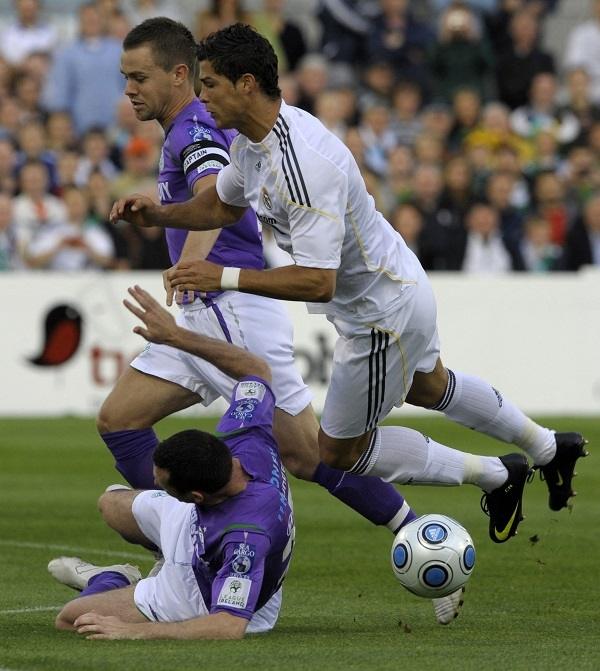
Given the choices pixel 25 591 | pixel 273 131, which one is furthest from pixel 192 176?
pixel 25 591

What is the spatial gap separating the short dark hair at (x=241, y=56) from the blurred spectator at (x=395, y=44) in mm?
13750

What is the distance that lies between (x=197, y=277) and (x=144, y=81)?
5.68 feet

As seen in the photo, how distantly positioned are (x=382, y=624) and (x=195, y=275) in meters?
1.77

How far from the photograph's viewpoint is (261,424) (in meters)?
6.63

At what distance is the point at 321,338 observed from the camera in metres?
16.3

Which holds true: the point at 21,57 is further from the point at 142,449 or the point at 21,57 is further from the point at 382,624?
the point at 382,624

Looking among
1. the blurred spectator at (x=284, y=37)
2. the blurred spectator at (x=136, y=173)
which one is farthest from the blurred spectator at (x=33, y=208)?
the blurred spectator at (x=284, y=37)

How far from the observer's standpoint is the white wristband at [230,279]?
21.0ft

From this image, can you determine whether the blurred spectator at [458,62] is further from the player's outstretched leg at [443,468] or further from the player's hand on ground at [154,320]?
the player's hand on ground at [154,320]

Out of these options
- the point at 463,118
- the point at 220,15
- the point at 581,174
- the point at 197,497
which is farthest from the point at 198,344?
the point at 463,118

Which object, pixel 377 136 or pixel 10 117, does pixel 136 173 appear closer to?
pixel 10 117

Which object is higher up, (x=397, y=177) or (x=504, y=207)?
(x=397, y=177)

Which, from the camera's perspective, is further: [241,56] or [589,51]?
[589,51]

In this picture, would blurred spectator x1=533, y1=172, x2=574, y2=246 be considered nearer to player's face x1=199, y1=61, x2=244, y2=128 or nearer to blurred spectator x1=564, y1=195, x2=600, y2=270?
blurred spectator x1=564, y1=195, x2=600, y2=270
